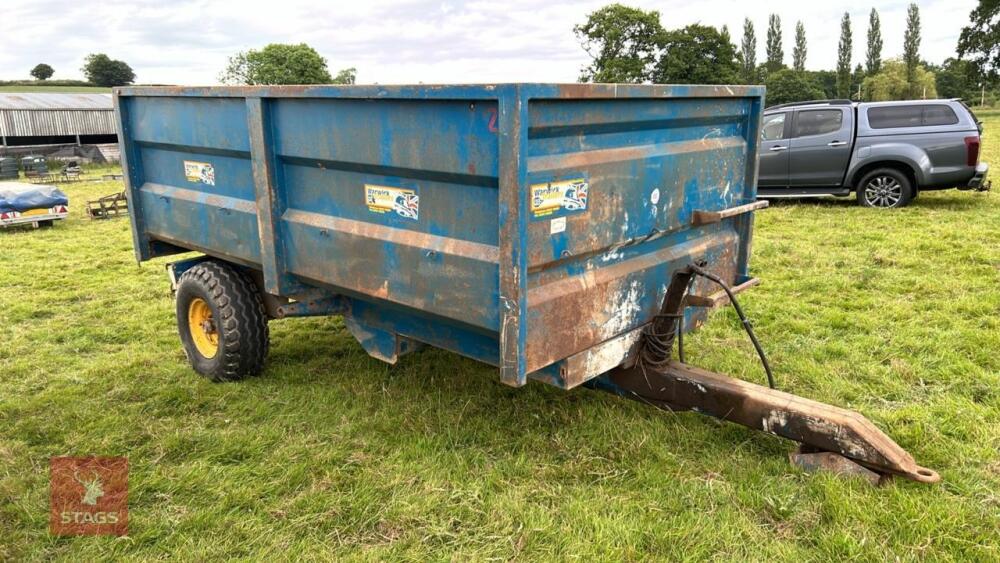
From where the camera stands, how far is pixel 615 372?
3.57 m

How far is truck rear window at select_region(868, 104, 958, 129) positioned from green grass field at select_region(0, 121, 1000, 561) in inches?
216

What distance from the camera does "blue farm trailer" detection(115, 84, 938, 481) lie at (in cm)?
272

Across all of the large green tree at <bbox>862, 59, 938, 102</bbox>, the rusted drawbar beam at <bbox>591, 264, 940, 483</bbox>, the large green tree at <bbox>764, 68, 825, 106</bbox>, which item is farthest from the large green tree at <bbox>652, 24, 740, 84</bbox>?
the rusted drawbar beam at <bbox>591, 264, 940, 483</bbox>

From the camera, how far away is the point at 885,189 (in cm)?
1091

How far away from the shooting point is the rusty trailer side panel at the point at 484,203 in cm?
269

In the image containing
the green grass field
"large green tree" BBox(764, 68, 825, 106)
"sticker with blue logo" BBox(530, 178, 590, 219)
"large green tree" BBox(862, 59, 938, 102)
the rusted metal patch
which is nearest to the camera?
"sticker with blue logo" BBox(530, 178, 590, 219)

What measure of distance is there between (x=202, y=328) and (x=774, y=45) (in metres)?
101

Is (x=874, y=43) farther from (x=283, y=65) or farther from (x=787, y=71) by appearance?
(x=283, y=65)

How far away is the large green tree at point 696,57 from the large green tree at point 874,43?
3843cm

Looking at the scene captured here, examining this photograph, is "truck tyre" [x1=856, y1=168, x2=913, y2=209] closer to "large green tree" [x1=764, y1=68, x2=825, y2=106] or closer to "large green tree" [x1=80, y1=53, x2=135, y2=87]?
"large green tree" [x1=764, y1=68, x2=825, y2=106]

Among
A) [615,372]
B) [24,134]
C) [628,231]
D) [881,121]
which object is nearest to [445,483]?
[615,372]

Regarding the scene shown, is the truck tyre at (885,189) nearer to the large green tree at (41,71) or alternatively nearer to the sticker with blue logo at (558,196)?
the sticker with blue logo at (558,196)

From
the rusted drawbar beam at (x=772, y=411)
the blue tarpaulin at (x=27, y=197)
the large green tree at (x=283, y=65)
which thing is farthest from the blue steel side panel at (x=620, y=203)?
the large green tree at (x=283, y=65)

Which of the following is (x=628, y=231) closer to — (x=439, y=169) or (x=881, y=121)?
(x=439, y=169)
